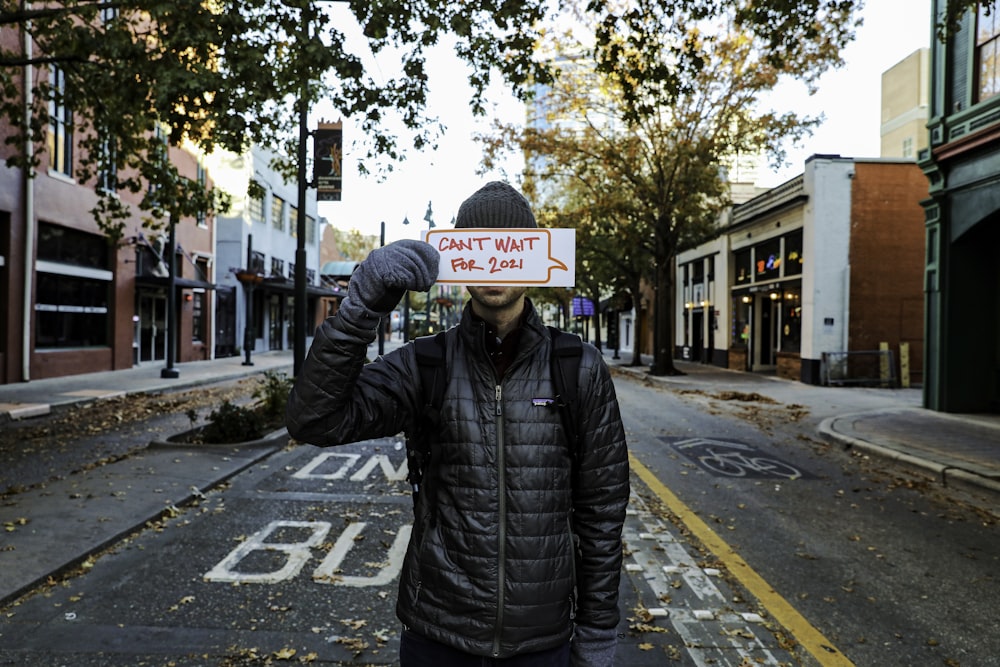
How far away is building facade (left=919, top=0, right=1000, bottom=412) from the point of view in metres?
12.1

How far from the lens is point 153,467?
7.14m

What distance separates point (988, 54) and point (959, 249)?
Answer: 3.43 m

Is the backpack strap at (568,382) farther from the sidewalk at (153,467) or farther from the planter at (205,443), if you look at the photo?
the planter at (205,443)

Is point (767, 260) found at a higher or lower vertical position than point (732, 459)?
higher

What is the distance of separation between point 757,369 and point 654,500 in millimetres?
20921

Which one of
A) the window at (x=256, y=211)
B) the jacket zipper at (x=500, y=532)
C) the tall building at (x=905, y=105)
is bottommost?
the jacket zipper at (x=500, y=532)

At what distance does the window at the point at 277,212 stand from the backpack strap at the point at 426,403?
38056 mm

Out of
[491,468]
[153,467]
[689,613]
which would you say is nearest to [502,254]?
[491,468]

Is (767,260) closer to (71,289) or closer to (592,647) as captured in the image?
(71,289)

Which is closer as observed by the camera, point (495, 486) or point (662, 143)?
point (495, 486)

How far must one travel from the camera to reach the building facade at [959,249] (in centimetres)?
1209

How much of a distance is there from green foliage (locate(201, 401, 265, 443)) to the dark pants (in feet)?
24.1

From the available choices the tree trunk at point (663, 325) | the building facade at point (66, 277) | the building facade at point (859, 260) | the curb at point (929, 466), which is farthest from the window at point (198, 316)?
the curb at point (929, 466)

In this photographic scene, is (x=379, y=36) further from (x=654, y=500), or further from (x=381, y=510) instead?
(x=654, y=500)
